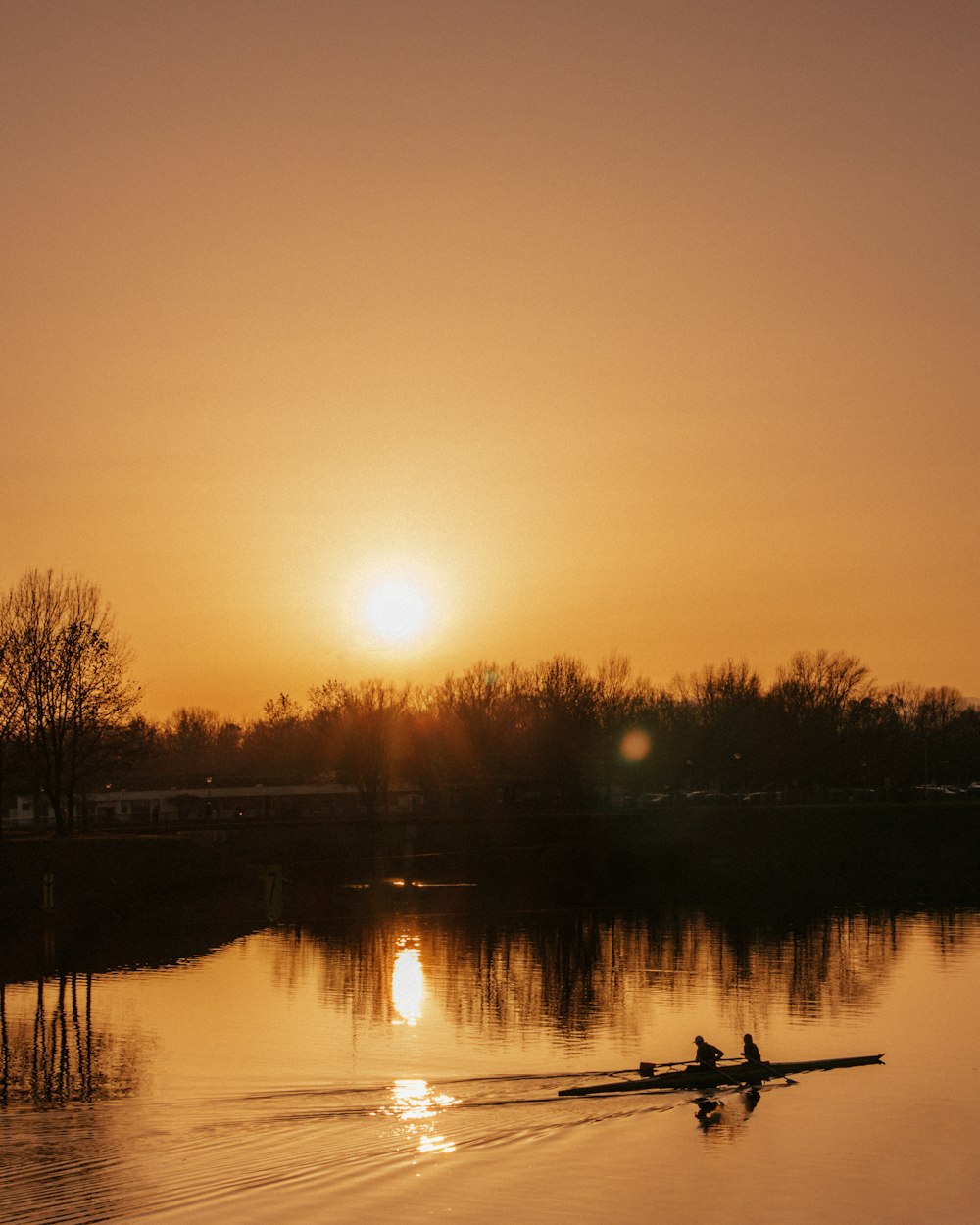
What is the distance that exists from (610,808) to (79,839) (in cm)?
6936

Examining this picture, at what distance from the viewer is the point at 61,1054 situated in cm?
4050

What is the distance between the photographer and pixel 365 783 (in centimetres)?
13300

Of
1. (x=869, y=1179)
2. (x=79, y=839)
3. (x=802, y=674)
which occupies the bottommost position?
(x=869, y=1179)

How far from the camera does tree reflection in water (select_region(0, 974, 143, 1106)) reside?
35438 millimetres

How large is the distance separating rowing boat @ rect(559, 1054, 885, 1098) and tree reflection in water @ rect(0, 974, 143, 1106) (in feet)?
39.1

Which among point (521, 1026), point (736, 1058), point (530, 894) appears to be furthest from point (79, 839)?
point (736, 1058)

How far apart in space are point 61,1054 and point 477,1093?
12939 mm

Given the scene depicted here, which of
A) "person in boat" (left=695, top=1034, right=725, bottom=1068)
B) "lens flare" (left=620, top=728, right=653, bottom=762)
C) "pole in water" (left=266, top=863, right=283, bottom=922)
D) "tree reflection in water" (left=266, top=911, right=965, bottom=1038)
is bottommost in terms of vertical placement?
"tree reflection in water" (left=266, top=911, right=965, bottom=1038)

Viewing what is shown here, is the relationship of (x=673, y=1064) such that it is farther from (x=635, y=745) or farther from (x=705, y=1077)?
(x=635, y=745)

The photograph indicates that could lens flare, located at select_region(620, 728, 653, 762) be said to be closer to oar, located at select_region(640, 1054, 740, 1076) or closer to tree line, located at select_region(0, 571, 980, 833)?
tree line, located at select_region(0, 571, 980, 833)

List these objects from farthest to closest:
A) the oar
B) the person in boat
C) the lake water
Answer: the person in boat
the oar
the lake water

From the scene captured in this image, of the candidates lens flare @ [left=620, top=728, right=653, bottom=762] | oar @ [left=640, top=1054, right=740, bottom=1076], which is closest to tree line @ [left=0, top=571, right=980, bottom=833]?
lens flare @ [left=620, top=728, right=653, bottom=762]

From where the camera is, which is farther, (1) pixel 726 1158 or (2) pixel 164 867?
(2) pixel 164 867

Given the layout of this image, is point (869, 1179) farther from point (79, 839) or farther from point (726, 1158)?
point (79, 839)
